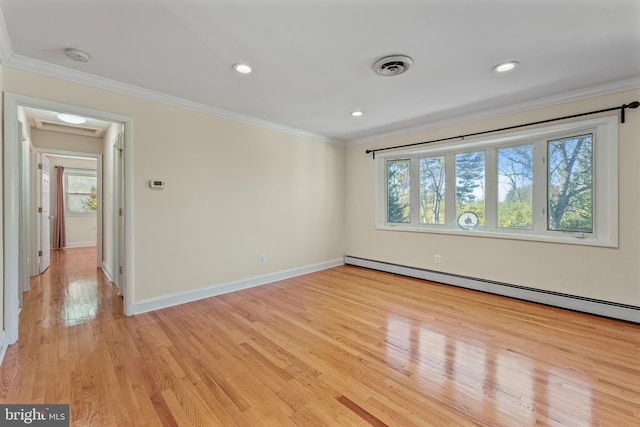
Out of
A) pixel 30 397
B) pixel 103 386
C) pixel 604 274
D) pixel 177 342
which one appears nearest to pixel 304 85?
pixel 177 342

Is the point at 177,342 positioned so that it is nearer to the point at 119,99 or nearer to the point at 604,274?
the point at 119,99

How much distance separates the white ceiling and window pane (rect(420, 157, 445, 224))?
1.26m

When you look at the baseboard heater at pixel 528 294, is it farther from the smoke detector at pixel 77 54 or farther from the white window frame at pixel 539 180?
the smoke detector at pixel 77 54

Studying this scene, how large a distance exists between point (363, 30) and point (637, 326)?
3.77 meters

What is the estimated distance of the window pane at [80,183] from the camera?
7.71 m

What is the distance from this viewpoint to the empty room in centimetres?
177

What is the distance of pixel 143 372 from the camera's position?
198 cm

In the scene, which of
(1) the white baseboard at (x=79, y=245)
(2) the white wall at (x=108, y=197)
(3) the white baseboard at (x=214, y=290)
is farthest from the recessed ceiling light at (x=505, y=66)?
(1) the white baseboard at (x=79, y=245)

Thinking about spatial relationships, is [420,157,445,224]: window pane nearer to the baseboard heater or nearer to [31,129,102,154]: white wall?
the baseboard heater

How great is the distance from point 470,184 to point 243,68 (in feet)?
11.2

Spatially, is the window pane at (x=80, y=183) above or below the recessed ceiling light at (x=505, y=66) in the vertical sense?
below

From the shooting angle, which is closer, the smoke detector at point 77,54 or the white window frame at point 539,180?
the smoke detector at point 77,54

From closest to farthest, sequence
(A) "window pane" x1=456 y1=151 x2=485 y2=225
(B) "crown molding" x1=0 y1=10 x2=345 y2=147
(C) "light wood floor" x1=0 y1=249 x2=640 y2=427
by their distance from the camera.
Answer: (C) "light wood floor" x1=0 y1=249 x2=640 y2=427, (B) "crown molding" x1=0 y1=10 x2=345 y2=147, (A) "window pane" x1=456 y1=151 x2=485 y2=225

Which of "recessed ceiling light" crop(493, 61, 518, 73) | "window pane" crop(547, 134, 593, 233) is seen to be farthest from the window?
"window pane" crop(547, 134, 593, 233)
